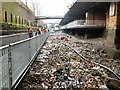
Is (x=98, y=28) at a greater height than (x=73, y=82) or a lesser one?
greater

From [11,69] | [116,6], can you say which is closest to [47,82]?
[11,69]

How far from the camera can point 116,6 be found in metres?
19.9

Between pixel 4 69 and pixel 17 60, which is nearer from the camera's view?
pixel 4 69

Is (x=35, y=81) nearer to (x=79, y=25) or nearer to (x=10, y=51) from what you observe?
(x=10, y=51)

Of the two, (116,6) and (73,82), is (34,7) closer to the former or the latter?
(116,6)

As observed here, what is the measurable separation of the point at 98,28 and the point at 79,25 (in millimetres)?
4032

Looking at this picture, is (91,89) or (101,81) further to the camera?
(101,81)

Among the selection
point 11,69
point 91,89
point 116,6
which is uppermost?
point 116,6

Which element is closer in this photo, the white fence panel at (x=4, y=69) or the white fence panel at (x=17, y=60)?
the white fence panel at (x=4, y=69)

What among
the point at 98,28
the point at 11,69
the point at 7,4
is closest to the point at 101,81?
the point at 11,69

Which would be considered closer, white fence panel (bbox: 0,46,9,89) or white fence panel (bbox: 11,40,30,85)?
white fence panel (bbox: 0,46,9,89)

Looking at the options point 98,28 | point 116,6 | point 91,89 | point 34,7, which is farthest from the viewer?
point 34,7

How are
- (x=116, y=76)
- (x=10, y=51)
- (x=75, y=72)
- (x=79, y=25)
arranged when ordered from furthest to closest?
(x=79, y=25), (x=75, y=72), (x=116, y=76), (x=10, y=51)

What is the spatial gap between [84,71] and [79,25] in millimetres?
26435
